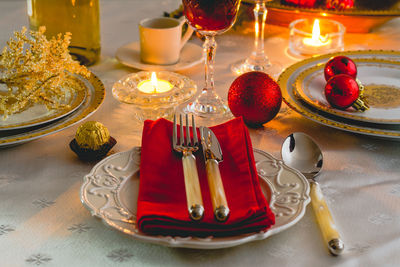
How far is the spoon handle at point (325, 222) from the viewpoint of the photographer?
22.9 inches

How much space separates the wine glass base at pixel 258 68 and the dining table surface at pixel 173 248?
0.25 feet

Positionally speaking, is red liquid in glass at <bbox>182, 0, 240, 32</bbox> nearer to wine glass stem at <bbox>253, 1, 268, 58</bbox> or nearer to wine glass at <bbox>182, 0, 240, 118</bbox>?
wine glass at <bbox>182, 0, 240, 118</bbox>

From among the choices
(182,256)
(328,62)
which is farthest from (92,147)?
(328,62)

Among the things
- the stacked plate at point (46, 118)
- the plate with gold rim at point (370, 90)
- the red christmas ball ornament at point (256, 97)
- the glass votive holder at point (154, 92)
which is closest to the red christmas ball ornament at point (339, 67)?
the plate with gold rim at point (370, 90)

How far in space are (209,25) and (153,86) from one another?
0.46 feet

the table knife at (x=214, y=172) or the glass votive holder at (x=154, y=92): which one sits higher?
the glass votive holder at (x=154, y=92)

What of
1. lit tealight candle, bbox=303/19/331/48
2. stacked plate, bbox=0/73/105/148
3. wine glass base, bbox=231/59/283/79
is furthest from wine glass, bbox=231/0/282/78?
stacked plate, bbox=0/73/105/148

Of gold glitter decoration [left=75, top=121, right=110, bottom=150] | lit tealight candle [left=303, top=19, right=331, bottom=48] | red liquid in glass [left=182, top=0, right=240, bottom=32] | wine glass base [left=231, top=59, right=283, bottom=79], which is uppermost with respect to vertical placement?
red liquid in glass [left=182, top=0, right=240, bottom=32]

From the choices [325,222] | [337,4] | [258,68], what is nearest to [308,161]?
[325,222]

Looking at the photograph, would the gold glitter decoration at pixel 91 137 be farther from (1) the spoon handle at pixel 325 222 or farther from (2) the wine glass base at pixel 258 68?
(2) the wine glass base at pixel 258 68

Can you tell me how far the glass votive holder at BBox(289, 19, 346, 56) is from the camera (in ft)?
3.84

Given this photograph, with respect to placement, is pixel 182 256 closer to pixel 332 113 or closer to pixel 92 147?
pixel 92 147

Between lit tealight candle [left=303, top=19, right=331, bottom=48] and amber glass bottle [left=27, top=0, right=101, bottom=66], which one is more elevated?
amber glass bottle [left=27, top=0, right=101, bottom=66]

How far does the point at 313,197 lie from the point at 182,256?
0.20m
